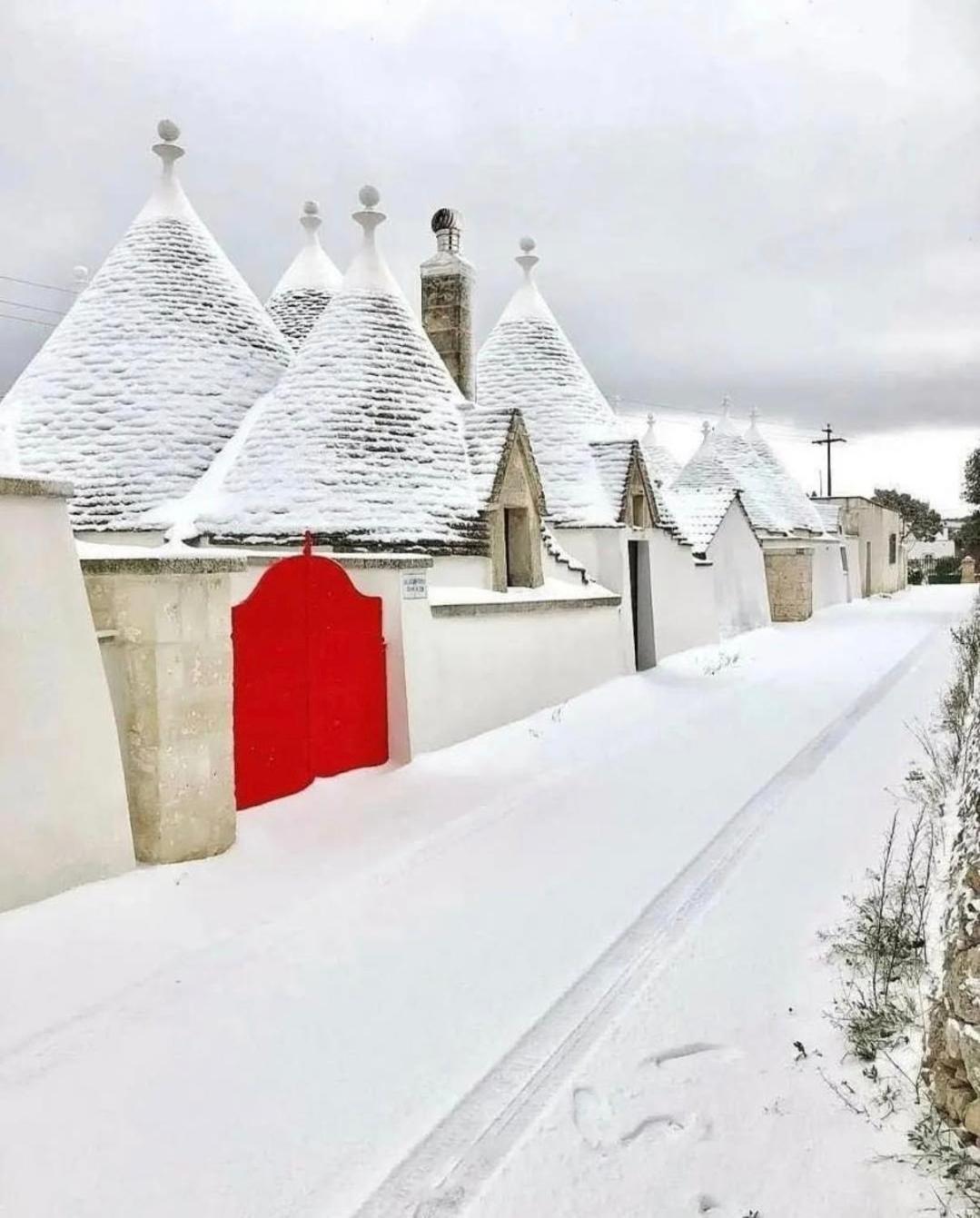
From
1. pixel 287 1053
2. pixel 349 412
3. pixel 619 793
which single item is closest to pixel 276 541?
pixel 349 412

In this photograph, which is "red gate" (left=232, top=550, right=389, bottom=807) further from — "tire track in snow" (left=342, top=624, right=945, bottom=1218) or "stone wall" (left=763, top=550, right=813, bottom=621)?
"stone wall" (left=763, top=550, right=813, bottom=621)

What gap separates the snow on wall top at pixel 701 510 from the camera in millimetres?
23844

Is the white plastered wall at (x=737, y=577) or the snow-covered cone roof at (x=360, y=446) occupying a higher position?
the snow-covered cone roof at (x=360, y=446)

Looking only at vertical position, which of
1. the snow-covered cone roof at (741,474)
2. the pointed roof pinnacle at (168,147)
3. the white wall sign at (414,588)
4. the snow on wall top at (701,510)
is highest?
the pointed roof pinnacle at (168,147)

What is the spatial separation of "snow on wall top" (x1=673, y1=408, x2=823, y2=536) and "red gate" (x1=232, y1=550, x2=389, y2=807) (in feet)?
76.0

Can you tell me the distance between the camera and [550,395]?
18797 mm

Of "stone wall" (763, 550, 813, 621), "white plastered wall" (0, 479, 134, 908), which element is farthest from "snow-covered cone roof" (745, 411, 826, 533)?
"white plastered wall" (0, 479, 134, 908)

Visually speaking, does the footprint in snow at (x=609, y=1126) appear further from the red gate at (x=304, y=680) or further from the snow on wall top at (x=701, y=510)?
the snow on wall top at (x=701, y=510)

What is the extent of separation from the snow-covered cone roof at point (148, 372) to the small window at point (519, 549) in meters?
4.03

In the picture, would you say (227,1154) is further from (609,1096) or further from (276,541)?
(276,541)

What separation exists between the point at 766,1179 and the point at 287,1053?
6.49 ft

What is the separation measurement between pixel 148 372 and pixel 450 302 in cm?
455

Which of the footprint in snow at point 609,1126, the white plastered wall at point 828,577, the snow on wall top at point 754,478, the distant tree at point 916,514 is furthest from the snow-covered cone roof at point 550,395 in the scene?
the distant tree at point 916,514

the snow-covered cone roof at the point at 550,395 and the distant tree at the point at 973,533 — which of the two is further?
the distant tree at the point at 973,533
